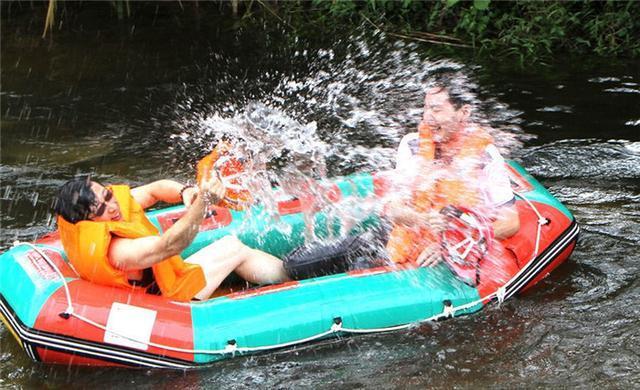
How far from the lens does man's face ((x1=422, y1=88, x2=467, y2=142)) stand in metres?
5.50

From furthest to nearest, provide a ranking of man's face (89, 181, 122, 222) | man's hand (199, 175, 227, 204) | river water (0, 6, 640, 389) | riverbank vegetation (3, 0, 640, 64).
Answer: riverbank vegetation (3, 0, 640, 64) < river water (0, 6, 640, 389) < man's face (89, 181, 122, 222) < man's hand (199, 175, 227, 204)

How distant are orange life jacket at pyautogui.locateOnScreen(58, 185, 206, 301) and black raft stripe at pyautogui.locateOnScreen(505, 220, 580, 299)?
5.97 feet

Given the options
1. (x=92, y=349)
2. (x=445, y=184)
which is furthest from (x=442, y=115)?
(x=92, y=349)

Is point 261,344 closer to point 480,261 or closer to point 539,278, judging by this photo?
point 480,261

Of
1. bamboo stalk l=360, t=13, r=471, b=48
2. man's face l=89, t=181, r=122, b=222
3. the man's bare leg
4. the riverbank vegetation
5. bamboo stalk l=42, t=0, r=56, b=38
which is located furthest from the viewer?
bamboo stalk l=360, t=13, r=471, b=48

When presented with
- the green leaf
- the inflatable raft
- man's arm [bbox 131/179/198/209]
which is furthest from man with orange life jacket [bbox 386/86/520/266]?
the green leaf

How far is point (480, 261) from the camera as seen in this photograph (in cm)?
554

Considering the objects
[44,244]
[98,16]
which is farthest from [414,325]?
[98,16]

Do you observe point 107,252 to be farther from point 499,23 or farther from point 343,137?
point 499,23

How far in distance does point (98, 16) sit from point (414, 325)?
830 centimetres

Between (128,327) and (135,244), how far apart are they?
1.47 ft

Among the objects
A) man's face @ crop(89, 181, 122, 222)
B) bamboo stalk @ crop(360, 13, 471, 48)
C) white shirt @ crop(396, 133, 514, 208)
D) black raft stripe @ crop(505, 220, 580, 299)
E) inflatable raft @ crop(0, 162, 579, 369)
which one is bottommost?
black raft stripe @ crop(505, 220, 580, 299)

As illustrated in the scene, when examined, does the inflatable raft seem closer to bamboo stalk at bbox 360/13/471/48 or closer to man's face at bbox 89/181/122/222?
man's face at bbox 89/181/122/222

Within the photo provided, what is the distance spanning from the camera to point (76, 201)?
494 cm
